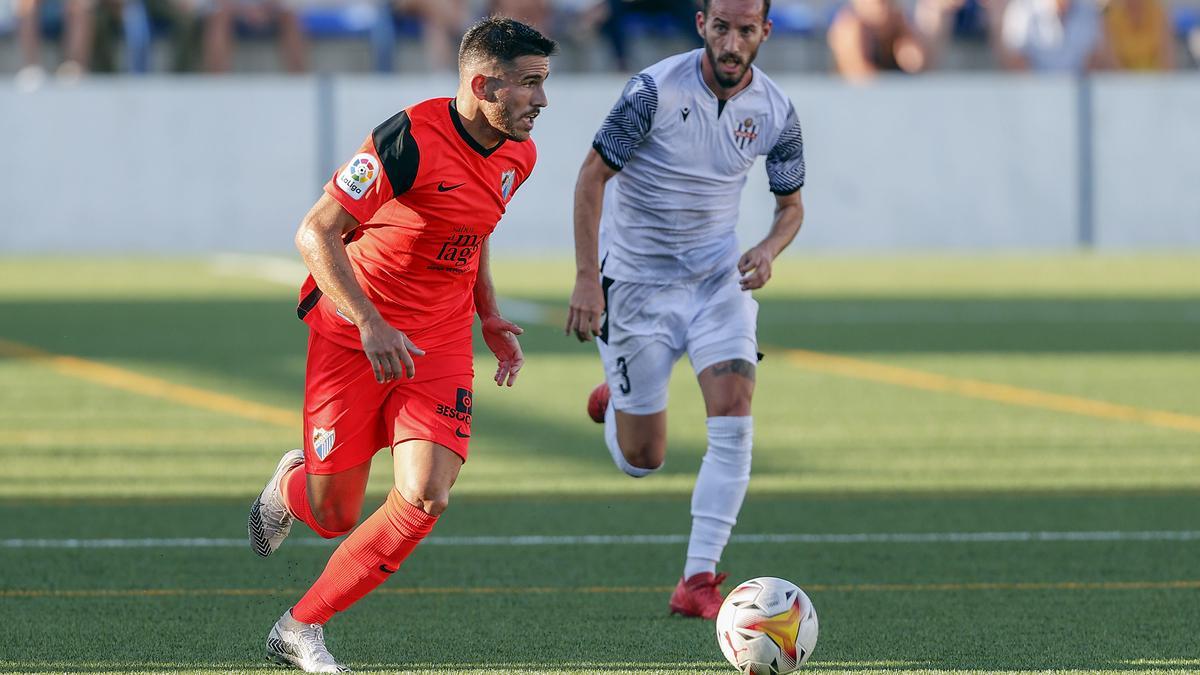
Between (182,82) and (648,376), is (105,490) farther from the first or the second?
(182,82)

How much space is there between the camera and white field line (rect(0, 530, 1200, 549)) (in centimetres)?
751

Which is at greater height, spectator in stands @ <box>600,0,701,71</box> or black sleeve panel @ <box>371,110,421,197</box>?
spectator in stands @ <box>600,0,701,71</box>

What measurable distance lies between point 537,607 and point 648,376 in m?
1.00

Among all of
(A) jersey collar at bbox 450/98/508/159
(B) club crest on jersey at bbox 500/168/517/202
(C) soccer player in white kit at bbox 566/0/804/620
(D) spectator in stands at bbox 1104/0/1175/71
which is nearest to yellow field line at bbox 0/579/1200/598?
(C) soccer player in white kit at bbox 566/0/804/620

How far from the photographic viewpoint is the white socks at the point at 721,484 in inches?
256

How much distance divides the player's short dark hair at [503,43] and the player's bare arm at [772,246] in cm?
111

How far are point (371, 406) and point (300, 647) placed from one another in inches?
29.7

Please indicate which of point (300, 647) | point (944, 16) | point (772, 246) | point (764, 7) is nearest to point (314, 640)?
point (300, 647)

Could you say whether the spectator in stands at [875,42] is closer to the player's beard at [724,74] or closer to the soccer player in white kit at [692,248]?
the soccer player in white kit at [692,248]

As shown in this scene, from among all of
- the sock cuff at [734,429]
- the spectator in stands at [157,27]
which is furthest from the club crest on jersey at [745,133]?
the spectator in stands at [157,27]

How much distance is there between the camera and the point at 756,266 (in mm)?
6430

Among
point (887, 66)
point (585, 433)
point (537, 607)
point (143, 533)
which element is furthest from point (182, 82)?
point (537, 607)

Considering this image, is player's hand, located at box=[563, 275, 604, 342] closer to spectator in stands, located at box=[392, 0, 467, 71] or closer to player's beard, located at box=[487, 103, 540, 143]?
player's beard, located at box=[487, 103, 540, 143]

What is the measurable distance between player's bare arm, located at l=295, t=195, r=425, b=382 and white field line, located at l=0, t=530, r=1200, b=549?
7.32 feet
